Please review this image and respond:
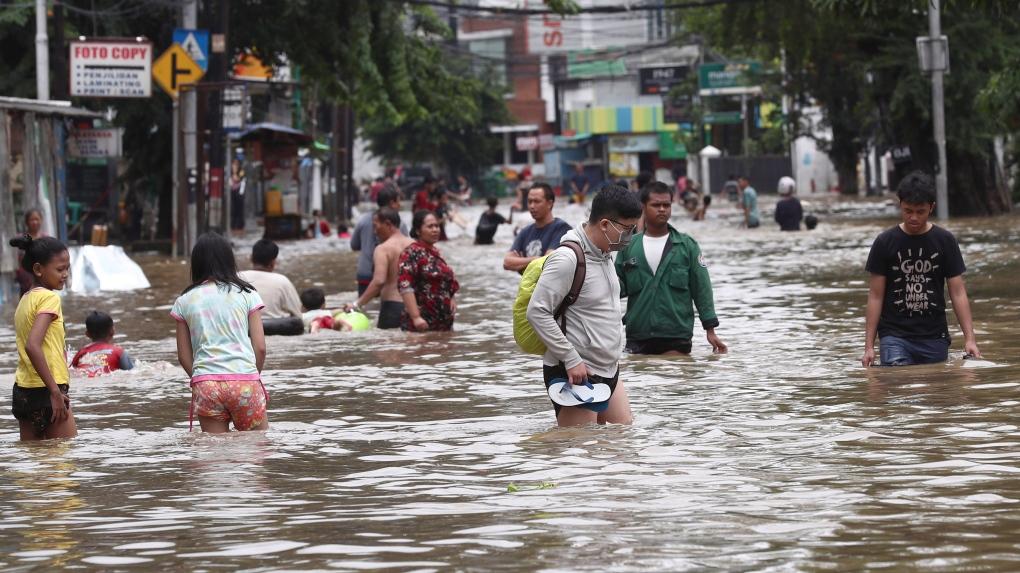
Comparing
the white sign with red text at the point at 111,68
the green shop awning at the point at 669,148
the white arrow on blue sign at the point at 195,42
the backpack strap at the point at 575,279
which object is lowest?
the backpack strap at the point at 575,279

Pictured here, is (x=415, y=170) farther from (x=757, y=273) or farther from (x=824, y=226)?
(x=757, y=273)

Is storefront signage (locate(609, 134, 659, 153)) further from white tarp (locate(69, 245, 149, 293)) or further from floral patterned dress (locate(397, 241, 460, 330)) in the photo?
floral patterned dress (locate(397, 241, 460, 330))

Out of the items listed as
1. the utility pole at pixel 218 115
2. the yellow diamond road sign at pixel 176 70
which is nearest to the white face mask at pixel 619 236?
the yellow diamond road sign at pixel 176 70

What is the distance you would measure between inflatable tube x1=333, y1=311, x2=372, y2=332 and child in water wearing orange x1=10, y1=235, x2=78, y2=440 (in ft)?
25.0

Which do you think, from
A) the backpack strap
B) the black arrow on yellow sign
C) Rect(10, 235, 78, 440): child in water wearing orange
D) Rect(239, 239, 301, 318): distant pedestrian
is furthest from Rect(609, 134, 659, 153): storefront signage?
the backpack strap

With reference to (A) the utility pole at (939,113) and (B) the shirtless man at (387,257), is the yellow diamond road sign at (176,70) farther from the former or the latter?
(A) the utility pole at (939,113)

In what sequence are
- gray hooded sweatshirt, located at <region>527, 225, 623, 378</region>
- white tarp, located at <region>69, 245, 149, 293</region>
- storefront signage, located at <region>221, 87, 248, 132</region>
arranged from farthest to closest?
storefront signage, located at <region>221, 87, 248, 132</region>
white tarp, located at <region>69, 245, 149, 293</region>
gray hooded sweatshirt, located at <region>527, 225, 623, 378</region>

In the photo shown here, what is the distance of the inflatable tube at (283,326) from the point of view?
1643cm

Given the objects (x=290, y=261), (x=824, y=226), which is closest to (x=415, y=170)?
(x=824, y=226)

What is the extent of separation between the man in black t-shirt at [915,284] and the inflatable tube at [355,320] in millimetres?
7135

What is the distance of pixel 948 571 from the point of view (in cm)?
591

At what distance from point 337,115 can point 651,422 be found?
4897cm

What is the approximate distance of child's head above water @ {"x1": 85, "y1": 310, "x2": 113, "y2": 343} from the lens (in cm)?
1348

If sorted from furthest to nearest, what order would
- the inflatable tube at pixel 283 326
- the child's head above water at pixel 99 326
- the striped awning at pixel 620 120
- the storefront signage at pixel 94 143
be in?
the striped awning at pixel 620 120, the storefront signage at pixel 94 143, the inflatable tube at pixel 283 326, the child's head above water at pixel 99 326
